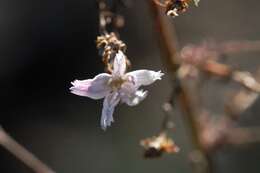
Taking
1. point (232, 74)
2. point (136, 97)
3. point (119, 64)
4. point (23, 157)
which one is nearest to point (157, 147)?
point (136, 97)

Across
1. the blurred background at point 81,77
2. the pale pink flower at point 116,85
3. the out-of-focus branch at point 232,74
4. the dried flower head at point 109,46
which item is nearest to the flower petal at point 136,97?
the pale pink flower at point 116,85

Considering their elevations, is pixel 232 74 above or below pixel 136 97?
above

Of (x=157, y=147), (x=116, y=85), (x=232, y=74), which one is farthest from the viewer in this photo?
(x=232, y=74)

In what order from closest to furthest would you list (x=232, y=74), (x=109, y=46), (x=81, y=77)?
1. (x=109, y=46)
2. (x=232, y=74)
3. (x=81, y=77)

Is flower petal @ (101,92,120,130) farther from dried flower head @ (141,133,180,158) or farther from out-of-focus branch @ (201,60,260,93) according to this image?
out-of-focus branch @ (201,60,260,93)

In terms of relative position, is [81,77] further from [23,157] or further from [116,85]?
[116,85]

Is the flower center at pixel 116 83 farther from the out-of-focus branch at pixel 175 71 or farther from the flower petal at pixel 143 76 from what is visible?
the out-of-focus branch at pixel 175 71
